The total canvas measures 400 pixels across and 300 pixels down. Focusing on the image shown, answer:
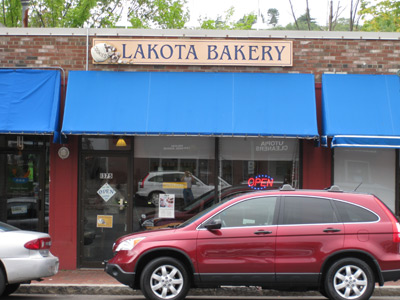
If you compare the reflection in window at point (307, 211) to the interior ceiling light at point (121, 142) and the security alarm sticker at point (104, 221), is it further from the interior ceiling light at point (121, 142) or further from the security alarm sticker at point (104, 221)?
the security alarm sticker at point (104, 221)

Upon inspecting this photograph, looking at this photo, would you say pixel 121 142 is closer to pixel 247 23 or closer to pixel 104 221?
pixel 104 221

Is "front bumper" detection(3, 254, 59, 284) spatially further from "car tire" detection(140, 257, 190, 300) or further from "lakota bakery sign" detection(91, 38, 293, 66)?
"lakota bakery sign" detection(91, 38, 293, 66)

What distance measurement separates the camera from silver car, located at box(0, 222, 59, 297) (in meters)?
7.95

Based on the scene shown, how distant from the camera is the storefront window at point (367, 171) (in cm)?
1126

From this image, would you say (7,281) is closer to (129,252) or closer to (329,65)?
(129,252)

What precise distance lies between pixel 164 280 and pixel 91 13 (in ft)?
71.0

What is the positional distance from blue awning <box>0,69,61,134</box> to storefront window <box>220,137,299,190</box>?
12.1 ft

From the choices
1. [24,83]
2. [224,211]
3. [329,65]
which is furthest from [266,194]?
[24,83]

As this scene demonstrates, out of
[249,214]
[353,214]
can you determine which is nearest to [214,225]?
[249,214]

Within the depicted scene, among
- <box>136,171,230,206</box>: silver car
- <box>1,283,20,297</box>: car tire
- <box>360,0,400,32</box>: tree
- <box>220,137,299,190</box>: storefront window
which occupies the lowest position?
<box>1,283,20,297</box>: car tire

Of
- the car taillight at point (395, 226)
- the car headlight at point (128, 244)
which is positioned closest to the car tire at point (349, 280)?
the car taillight at point (395, 226)

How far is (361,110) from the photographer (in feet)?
35.0

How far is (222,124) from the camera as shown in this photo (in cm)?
1052

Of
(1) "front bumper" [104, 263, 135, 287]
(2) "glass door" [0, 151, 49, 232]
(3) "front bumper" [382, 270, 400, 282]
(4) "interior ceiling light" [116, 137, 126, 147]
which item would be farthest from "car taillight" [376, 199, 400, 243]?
(2) "glass door" [0, 151, 49, 232]
